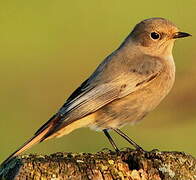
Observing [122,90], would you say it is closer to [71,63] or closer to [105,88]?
[105,88]

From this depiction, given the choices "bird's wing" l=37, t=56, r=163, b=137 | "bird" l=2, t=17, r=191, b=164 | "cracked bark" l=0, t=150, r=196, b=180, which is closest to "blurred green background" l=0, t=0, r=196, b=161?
"bird" l=2, t=17, r=191, b=164

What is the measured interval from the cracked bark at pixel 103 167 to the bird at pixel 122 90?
1638 mm

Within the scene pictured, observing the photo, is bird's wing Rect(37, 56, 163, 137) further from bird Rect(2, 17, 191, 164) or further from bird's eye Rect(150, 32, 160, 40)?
bird's eye Rect(150, 32, 160, 40)

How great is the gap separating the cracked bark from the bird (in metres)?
→ 1.64

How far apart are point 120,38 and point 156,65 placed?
530 cm

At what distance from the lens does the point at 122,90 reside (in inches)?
325

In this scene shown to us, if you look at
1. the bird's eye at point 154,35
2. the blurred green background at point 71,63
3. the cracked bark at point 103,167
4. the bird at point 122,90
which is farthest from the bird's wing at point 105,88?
the blurred green background at point 71,63

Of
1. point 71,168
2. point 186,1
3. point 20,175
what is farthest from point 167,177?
point 186,1

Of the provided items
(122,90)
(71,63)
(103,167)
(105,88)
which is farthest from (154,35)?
(71,63)

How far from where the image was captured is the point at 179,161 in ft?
19.5

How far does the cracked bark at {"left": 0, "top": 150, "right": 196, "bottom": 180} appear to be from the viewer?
217 inches

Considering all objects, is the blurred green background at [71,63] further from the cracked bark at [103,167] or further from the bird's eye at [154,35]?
the cracked bark at [103,167]

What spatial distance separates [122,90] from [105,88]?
0.27 m

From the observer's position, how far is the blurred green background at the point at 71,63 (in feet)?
→ 33.7
